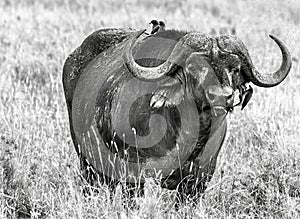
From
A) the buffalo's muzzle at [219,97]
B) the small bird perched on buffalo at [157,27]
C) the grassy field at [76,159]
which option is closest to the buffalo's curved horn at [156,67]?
the buffalo's muzzle at [219,97]

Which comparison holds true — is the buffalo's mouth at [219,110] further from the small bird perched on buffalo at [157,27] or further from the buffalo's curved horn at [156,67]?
the small bird perched on buffalo at [157,27]

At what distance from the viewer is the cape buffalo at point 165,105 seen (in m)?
4.44

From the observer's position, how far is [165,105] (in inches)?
179

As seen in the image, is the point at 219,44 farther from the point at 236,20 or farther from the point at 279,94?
the point at 236,20

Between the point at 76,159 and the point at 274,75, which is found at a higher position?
the point at 274,75

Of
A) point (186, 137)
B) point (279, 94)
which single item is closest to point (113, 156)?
point (186, 137)

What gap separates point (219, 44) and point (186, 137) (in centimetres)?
70

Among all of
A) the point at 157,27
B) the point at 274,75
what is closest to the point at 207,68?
the point at 274,75

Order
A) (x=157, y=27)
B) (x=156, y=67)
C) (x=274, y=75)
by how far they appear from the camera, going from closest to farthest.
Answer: (x=156, y=67)
(x=274, y=75)
(x=157, y=27)

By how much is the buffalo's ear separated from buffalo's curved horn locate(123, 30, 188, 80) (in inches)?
3.3

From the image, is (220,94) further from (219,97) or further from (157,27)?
(157,27)

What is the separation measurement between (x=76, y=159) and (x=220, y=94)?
2.04 m

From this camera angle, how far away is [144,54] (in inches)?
196

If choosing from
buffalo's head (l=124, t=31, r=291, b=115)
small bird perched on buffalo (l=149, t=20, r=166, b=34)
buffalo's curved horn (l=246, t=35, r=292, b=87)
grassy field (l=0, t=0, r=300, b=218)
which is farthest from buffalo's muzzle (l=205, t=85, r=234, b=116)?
small bird perched on buffalo (l=149, t=20, r=166, b=34)
